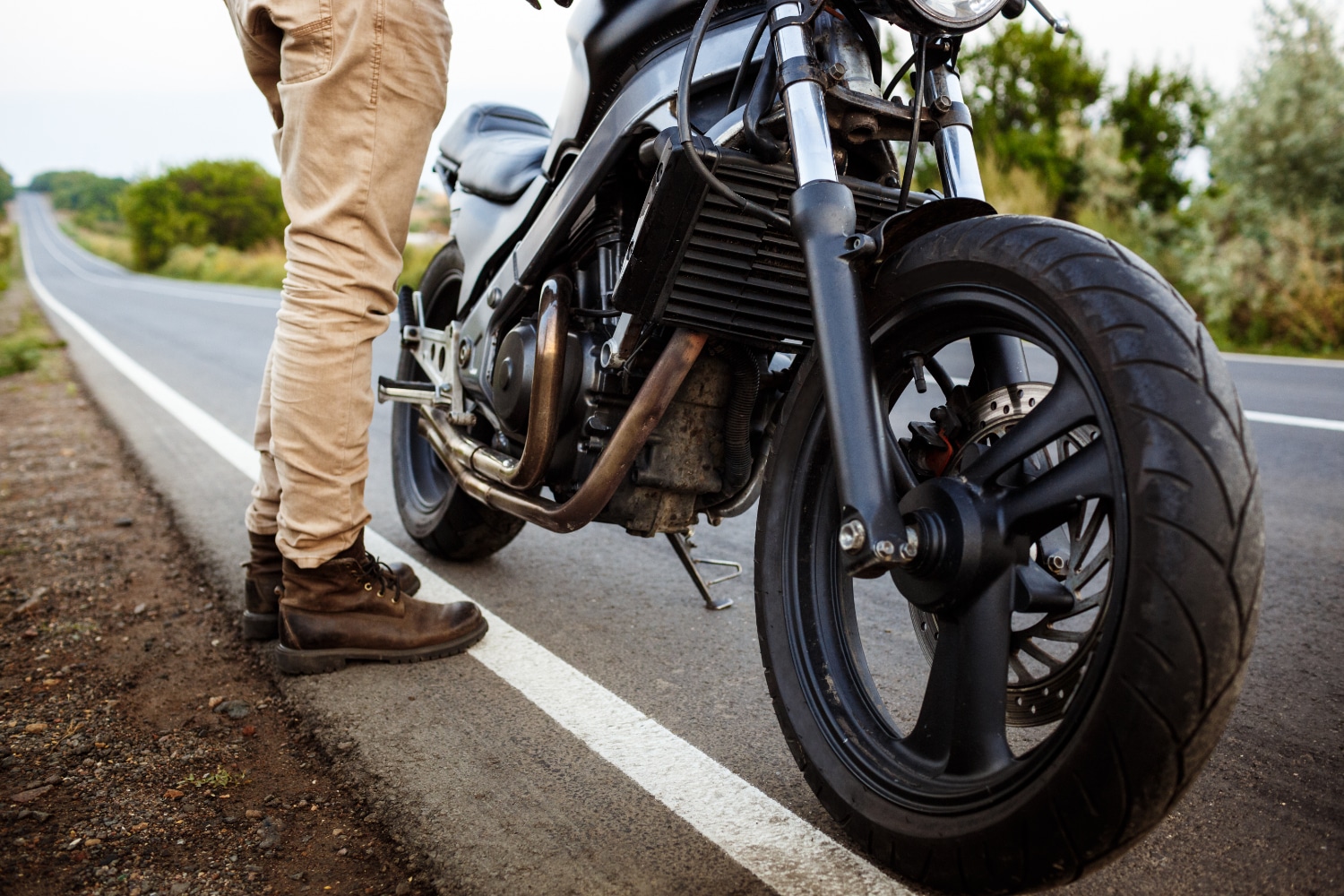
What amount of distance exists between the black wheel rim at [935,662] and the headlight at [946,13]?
1.35 feet

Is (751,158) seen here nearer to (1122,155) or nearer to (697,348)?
(697,348)

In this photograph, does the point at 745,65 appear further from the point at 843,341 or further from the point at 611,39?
the point at 843,341

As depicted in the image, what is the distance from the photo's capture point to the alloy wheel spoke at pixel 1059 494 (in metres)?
1.23

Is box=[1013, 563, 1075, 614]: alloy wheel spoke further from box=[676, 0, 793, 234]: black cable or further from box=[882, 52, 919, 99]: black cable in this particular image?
box=[882, 52, 919, 99]: black cable

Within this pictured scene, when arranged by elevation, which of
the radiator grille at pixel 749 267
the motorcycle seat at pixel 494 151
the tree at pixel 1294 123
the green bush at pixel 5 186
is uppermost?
the tree at pixel 1294 123

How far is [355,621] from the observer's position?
228 cm

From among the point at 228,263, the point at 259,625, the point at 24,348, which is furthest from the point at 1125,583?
the point at 228,263

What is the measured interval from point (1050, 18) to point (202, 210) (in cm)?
4471

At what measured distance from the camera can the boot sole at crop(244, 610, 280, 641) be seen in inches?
94.6

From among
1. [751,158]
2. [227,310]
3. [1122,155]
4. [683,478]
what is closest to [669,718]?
[683,478]

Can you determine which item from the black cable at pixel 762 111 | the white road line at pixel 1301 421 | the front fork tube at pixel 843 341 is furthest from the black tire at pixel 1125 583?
the white road line at pixel 1301 421

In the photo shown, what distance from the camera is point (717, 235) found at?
1773 mm

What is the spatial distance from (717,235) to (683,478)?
1.75 ft

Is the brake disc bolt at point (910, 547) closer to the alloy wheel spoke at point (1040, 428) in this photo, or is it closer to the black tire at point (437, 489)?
the alloy wheel spoke at point (1040, 428)
